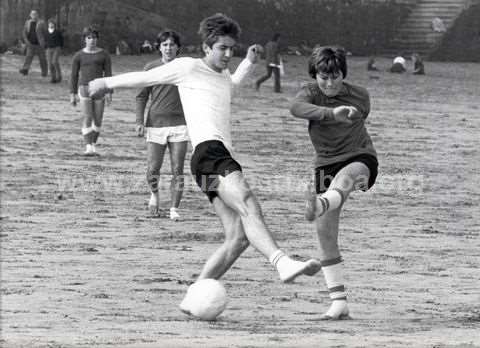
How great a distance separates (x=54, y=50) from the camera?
116 feet

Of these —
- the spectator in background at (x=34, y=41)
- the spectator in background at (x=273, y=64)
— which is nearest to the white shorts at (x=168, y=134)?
the spectator in background at (x=273, y=64)

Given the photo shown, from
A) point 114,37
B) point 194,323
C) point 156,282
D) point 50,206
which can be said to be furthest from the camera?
point 114,37

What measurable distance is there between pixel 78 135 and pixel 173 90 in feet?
33.0

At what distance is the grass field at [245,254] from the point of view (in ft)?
27.5

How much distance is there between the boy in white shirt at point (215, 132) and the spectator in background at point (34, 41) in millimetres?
28169

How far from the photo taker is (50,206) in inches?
616

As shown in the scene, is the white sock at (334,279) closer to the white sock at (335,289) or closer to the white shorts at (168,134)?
the white sock at (335,289)

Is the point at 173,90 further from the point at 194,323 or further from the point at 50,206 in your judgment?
the point at 194,323

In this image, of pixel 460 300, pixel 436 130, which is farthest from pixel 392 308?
pixel 436 130

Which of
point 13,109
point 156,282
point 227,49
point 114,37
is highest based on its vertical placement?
point 227,49

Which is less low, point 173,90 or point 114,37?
point 173,90

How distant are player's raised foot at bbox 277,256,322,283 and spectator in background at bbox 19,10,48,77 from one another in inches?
1150

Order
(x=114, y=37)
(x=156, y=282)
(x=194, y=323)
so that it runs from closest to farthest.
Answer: (x=194, y=323) < (x=156, y=282) < (x=114, y=37)

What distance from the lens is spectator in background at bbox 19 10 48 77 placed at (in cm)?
3662
